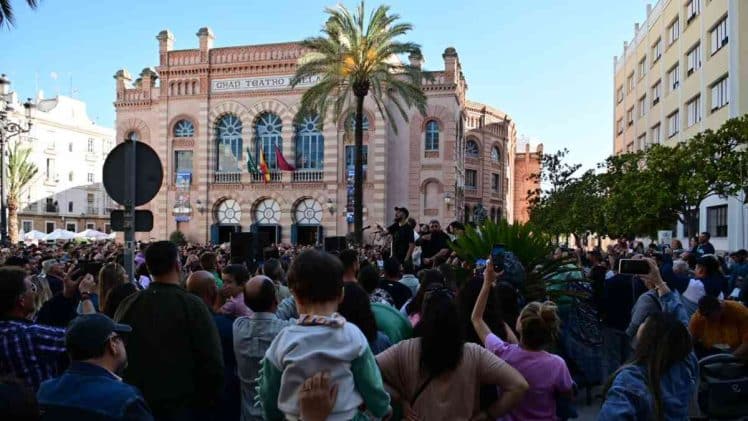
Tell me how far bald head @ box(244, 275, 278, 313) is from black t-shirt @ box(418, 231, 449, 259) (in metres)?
7.17

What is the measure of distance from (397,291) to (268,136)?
36.0 meters

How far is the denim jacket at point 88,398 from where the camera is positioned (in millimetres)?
2855

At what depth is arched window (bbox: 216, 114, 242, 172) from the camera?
138 feet

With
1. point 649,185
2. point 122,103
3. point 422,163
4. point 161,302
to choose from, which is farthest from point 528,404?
point 122,103

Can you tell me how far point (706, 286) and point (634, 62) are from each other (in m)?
46.7

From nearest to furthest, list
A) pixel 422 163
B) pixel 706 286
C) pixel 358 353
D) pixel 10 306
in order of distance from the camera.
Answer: pixel 358 353, pixel 10 306, pixel 706 286, pixel 422 163

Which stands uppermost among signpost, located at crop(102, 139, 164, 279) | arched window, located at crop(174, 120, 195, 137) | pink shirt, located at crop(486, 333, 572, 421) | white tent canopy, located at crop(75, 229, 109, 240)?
arched window, located at crop(174, 120, 195, 137)

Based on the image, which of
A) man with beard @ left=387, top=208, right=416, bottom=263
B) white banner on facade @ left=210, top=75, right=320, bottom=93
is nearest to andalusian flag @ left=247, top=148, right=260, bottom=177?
white banner on facade @ left=210, top=75, right=320, bottom=93

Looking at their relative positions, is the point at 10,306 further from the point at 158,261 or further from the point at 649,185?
the point at 649,185

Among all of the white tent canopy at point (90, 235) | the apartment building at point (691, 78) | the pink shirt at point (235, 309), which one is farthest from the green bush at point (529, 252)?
the white tent canopy at point (90, 235)

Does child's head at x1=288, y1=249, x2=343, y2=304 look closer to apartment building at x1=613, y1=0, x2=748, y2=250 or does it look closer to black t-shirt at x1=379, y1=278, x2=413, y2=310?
black t-shirt at x1=379, y1=278, x2=413, y2=310

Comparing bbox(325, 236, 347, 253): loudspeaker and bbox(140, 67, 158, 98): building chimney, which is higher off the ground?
bbox(140, 67, 158, 98): building chimney

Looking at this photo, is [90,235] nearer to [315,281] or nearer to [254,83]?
[254,83]

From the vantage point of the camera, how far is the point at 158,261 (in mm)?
4359
